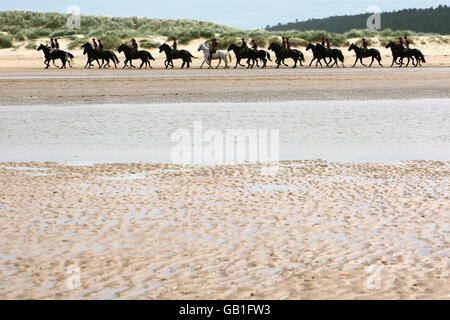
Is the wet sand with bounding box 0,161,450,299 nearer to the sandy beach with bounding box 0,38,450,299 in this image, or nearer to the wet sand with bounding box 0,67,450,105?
the sandy beach with bounding box 0,38,450,299

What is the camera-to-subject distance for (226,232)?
6727mm

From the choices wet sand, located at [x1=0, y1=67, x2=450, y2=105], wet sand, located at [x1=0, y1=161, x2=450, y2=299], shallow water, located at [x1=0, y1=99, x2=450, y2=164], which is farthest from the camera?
wet sand, located at [x1=0, y1=67, x2=450, y2=105]

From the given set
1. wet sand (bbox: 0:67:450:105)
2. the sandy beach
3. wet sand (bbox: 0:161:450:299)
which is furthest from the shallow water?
wet sand (bbox: 0:67:450:105)

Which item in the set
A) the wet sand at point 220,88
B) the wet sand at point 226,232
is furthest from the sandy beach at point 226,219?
the wet sand at point 220,88

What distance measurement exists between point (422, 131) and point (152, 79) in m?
16.9

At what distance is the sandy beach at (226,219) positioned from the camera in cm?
522

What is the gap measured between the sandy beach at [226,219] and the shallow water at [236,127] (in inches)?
3.0

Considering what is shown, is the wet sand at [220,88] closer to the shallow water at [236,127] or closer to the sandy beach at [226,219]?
the shallow water at [236,127]

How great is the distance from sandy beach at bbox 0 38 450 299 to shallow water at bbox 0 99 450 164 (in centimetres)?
8

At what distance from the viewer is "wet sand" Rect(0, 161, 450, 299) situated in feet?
17.0

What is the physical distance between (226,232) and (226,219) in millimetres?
529
